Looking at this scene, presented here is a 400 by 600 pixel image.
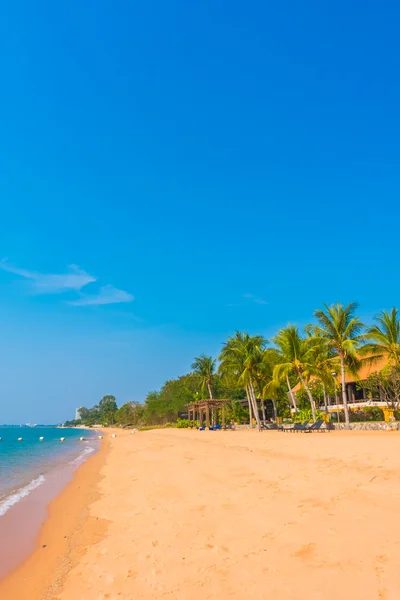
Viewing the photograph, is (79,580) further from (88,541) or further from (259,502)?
(259,502)

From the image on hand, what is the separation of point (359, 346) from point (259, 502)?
23075mm

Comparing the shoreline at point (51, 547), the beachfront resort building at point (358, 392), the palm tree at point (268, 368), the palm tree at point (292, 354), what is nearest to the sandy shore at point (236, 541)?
the shoreline at point (51, 547)

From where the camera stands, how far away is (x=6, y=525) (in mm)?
8031

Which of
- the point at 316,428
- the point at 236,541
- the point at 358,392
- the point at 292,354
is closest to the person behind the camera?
the point at 236,541

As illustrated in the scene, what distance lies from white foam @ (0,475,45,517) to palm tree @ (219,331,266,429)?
2039 cm

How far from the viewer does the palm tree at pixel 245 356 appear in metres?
32.8

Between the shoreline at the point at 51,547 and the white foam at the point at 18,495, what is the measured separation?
0.29 meters

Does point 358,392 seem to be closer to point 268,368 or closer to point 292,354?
point 268,368

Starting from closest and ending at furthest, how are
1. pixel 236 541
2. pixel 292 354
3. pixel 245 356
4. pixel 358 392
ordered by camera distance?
pixel 236 541, pixel 292 354, pixel 245 356, pixel 358 392

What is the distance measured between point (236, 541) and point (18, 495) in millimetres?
9601

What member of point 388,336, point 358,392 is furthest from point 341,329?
point 358,392

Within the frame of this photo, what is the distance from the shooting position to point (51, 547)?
6379 millimetres

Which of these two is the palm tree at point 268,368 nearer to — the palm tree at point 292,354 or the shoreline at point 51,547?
the palm tree at point 292,354

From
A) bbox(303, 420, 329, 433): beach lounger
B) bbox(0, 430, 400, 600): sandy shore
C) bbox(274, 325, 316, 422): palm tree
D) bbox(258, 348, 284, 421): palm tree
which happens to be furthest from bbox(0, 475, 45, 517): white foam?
bbox(258, 348, 284, 421): palm tree
